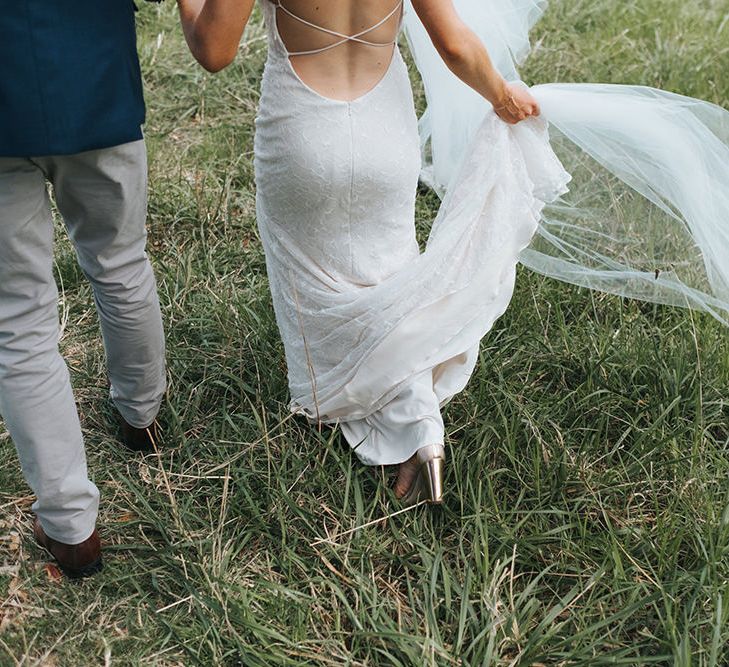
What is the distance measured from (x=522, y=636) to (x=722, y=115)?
1625 millimetres

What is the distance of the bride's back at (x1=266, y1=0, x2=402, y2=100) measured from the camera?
253cm

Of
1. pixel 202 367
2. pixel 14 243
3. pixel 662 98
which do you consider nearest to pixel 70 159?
pixel 14 243

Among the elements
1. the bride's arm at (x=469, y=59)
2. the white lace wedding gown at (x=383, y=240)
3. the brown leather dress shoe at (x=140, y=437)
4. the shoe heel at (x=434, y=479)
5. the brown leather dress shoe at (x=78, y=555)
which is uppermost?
the bride's arm at (x=469, y=59)

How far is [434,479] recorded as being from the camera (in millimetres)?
2623

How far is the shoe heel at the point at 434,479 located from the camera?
8.59 feet

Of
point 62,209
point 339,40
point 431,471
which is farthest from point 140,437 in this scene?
point 339,40

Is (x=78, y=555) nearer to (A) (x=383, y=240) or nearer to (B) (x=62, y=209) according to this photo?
(B) (x=62, y=209)

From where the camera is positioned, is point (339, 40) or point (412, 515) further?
point (412, 515)

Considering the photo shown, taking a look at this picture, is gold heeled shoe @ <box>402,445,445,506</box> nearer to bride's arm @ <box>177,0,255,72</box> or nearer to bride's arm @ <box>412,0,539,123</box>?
bride's arm @ <box>412,0,539,123</box>

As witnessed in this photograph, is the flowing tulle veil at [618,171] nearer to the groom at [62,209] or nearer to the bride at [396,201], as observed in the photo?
the bride at [396,201]

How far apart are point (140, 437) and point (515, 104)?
1476mm

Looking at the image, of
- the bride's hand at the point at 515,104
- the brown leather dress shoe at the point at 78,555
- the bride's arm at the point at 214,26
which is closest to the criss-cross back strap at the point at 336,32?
the bride's arm at the point at 214,26

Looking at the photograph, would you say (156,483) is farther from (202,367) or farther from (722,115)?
(722,115)

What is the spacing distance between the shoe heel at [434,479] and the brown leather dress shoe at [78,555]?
878 mm
